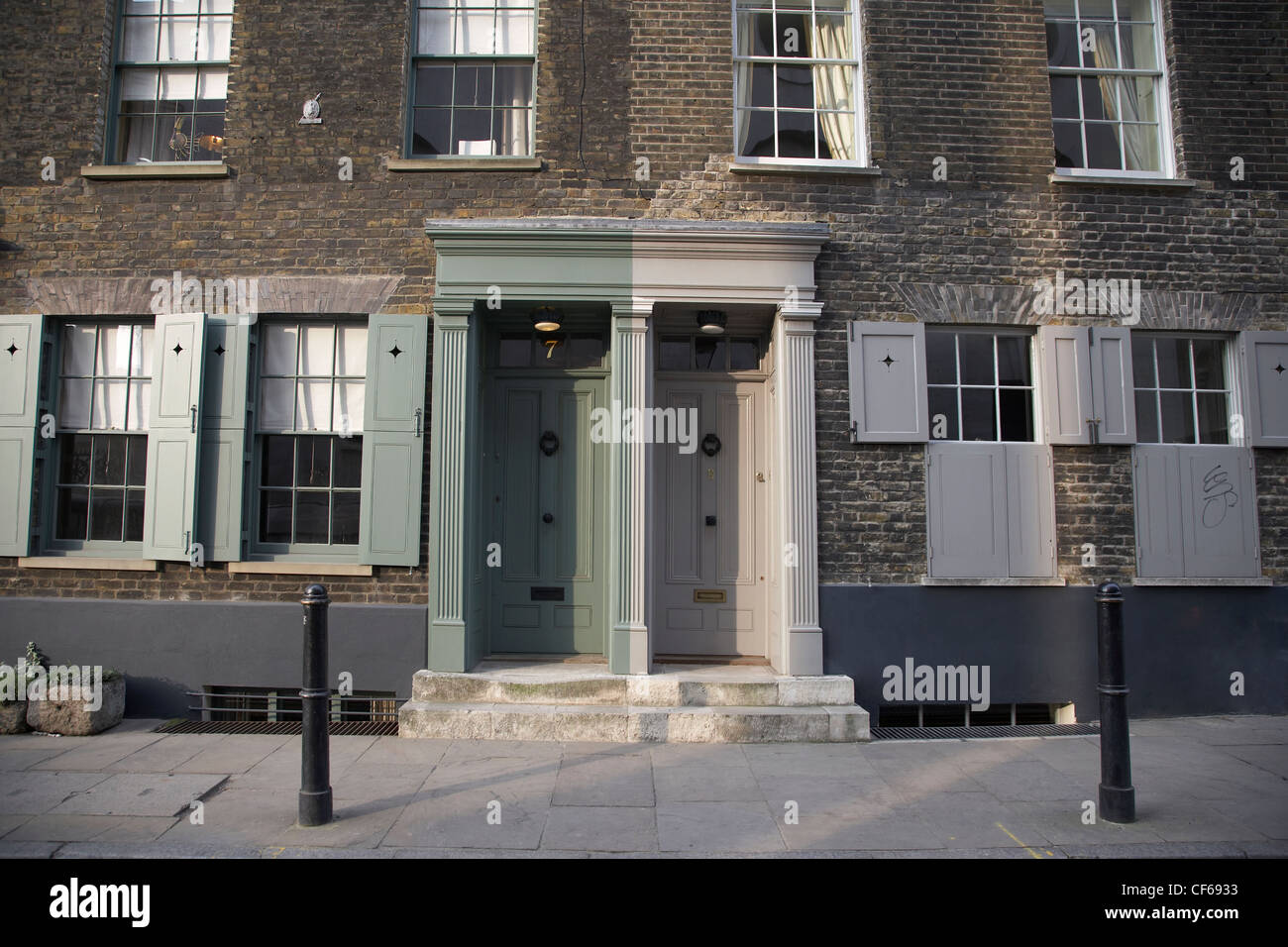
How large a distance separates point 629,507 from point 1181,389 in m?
4.92

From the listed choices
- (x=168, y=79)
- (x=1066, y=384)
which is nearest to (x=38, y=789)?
(x=168, y=79)

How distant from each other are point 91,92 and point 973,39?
7720 mm

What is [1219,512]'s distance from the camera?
6.67m

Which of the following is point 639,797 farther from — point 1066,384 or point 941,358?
point 1066,384

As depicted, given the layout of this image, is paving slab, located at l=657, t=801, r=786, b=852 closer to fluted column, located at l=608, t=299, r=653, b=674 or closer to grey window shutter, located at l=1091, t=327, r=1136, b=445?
fluted column, located at l=608, t=299, r=653, b=674

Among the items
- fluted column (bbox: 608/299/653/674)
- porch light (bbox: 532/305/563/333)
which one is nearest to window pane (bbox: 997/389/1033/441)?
fluted column (bbox: 608/299/653/674)

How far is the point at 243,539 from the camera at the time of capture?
6.61 meters

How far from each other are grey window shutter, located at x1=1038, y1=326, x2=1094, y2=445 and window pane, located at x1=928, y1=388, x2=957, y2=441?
0.75 metres

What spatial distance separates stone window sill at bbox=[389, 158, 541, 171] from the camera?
6703 mm

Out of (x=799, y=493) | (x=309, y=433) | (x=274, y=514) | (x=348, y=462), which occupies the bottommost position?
(x=274, y=514)

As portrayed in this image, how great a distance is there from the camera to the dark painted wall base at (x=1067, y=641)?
644cm

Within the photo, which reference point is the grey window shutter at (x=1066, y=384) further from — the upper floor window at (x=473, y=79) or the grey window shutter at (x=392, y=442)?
the grey window shutter at (x=392, y=442)

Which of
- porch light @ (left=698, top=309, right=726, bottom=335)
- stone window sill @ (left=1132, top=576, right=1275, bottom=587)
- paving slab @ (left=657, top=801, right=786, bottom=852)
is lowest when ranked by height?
paving slab @ (left=657, top=801, right=786, bottom=852)

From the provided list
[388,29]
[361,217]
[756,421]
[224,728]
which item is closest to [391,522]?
[224,728]
